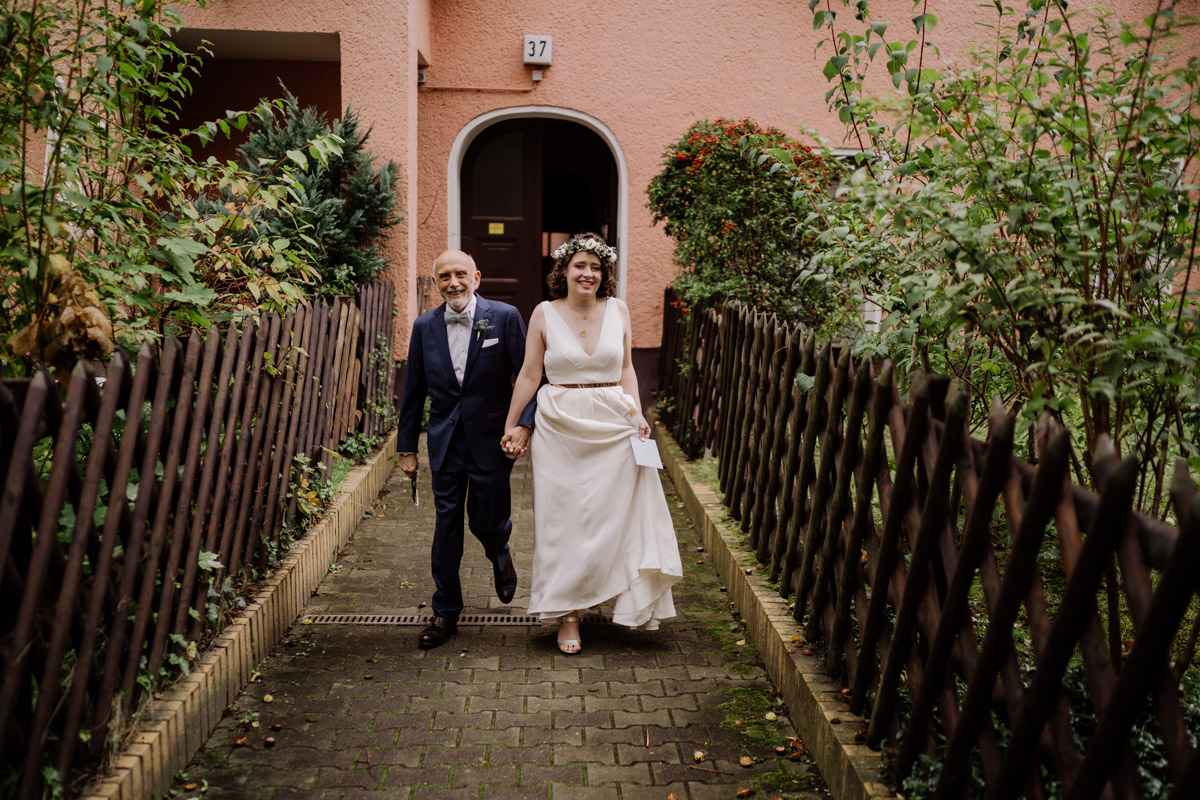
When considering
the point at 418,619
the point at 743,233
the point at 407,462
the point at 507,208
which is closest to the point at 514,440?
the point at 407,462

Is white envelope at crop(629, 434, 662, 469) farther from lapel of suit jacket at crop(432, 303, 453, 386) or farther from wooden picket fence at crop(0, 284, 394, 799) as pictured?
wooden picket fence at crop(0, 284, 394, 799)

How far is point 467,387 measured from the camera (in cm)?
413

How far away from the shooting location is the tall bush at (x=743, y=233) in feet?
24.4

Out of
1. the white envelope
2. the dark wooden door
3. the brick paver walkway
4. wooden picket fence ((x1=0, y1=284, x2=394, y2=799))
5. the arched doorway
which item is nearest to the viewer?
wooden picket fence ((x1=0, y1=284, x2=394, y2=799))

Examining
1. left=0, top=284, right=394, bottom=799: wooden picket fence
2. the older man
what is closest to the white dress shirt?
the older man

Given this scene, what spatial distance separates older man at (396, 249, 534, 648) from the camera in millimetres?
4137

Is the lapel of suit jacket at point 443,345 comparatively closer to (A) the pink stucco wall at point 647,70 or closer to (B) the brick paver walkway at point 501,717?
(B) the brick paver walkway at point 501,717

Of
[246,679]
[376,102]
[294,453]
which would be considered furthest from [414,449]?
[376,102]

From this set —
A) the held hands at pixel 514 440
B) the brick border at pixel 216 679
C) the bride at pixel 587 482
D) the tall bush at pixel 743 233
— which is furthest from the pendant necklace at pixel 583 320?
the tall bush at pixel 743 233

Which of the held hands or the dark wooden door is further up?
the dark wooden door

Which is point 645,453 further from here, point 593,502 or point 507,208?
point 507,208

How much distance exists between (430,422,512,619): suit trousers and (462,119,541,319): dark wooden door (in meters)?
6.10

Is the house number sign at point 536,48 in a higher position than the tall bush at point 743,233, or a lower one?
higher

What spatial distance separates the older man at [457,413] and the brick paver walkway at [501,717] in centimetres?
43
